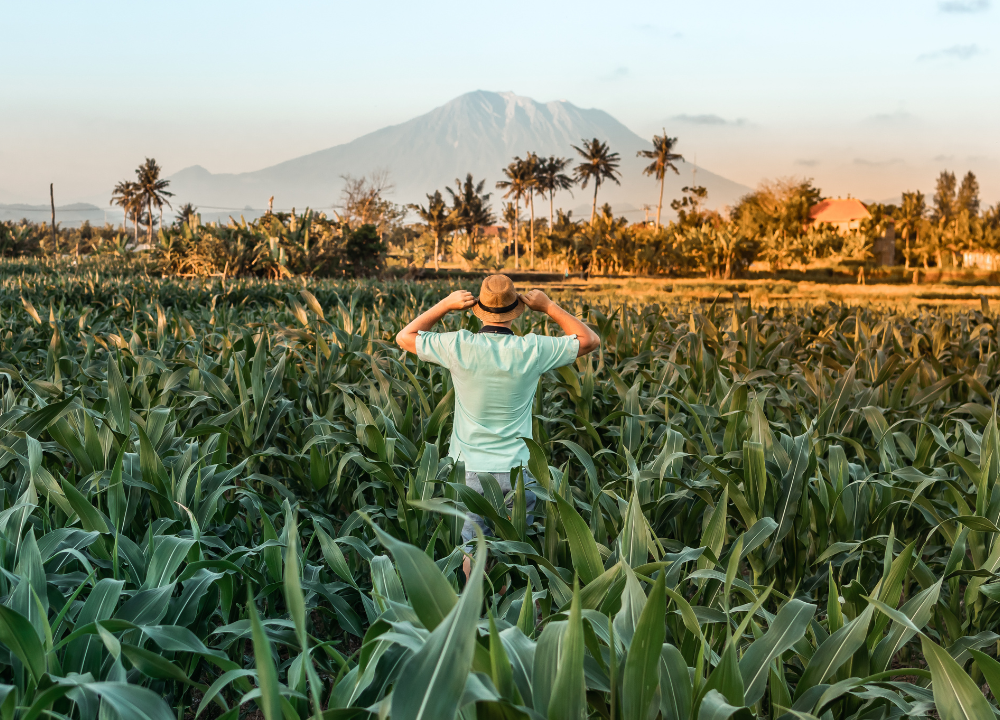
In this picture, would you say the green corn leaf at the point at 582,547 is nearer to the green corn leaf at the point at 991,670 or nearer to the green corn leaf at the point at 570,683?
the green corn leaf at the point at 570,683

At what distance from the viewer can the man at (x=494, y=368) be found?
234cm

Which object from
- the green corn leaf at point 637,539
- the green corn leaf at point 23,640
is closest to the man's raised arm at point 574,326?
the green corn leaf at point 637,539

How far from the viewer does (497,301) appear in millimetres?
2359

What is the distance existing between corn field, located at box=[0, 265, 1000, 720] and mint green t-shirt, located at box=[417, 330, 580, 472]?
0.21 meters

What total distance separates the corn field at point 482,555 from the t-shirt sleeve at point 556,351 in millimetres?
343

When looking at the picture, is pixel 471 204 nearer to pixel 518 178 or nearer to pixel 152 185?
pixel 518 178

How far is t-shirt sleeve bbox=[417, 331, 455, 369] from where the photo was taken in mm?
2359

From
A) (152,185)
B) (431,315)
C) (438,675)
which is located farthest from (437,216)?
(438,675)

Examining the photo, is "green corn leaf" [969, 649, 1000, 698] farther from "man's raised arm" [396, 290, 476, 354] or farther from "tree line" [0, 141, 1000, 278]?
"tree line" [0, 141, 1000, 278]

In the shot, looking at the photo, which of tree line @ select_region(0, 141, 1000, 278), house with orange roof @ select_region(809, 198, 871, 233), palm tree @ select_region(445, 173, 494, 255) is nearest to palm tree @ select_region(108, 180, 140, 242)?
tree line @ select_region(0, 141, 1000, 278)

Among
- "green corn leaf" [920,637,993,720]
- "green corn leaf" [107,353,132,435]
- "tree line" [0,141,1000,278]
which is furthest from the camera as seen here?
"tree line" [0,141,1000,278]

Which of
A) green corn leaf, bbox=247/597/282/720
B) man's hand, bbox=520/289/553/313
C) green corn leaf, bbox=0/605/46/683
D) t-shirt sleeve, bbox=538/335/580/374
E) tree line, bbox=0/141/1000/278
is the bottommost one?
green corn leaf, bbox=0/605/46/683

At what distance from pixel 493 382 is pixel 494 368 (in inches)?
2.4

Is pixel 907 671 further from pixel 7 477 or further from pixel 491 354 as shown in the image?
pixel 7 477
